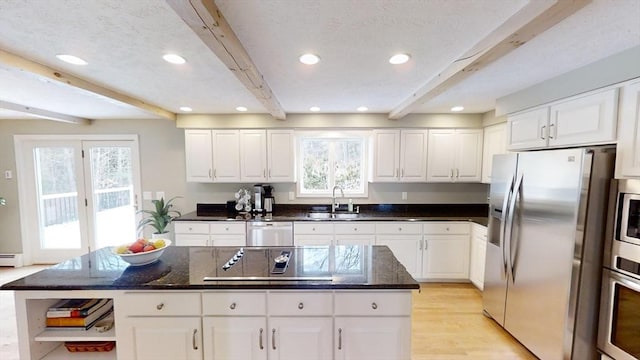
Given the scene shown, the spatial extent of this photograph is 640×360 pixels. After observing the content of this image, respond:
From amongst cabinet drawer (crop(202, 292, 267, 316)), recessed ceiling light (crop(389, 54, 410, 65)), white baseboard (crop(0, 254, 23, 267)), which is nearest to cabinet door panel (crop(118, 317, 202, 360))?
cabinet drawer (crop(202, 292, 267, 316))

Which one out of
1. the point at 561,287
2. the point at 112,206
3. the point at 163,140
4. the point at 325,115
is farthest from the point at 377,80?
the point at 112,206

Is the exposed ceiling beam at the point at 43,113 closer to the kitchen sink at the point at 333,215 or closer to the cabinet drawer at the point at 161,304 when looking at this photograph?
the cabinet drawer at the point at 161,304

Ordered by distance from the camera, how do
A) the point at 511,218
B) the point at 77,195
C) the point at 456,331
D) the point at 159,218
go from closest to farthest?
the point at 511,218 < the point at 456,331 < the point at 159,218 < the point at 77,195

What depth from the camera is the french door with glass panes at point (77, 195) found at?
409 centimetres

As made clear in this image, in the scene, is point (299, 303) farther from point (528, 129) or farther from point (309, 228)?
point (528, 129)

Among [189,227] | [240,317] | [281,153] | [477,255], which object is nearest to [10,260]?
[189,227]

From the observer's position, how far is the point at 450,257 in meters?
3.49

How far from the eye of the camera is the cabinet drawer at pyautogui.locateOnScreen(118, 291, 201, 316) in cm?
160

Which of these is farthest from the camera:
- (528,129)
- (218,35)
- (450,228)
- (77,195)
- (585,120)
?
(77,195)

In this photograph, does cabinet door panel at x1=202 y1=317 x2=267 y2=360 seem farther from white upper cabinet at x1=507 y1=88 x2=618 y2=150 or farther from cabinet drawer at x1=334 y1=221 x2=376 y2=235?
white upper cabinet at x1=507 y1=88 x2=618 y2=150

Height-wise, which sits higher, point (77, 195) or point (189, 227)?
→ point (77, 195)

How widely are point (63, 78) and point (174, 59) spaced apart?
1022mm

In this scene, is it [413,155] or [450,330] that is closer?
[450,330]

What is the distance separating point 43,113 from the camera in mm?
3342
